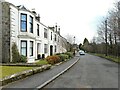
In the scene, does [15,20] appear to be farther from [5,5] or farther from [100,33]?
[100,33]

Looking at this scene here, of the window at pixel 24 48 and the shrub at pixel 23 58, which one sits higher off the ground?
the window at pixel 24 48

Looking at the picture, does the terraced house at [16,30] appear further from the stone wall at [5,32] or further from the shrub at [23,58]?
the shrub at [23,58]

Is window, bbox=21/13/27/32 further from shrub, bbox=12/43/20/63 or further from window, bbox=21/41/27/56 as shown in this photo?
shrub, bbox=12/43/20/63

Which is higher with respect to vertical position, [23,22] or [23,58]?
[23,22]

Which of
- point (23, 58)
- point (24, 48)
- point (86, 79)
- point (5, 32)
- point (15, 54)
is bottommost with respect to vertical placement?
point (86, 79)

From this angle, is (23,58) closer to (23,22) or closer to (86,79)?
(23,22)

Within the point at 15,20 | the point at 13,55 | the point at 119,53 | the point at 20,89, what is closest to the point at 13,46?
the point at 13,55

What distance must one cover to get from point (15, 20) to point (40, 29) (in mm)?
11872

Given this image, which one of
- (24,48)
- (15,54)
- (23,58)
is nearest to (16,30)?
(24,48)

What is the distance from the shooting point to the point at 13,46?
81.8 ft

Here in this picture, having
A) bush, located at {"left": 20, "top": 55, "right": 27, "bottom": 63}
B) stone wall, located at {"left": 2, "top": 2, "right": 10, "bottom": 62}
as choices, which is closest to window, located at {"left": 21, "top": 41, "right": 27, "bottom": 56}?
bush, located at {"left": 20, "top": 55, "right": 27, "bottom": 63}

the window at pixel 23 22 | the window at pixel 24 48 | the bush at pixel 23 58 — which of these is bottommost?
the bush at pixel 23 58

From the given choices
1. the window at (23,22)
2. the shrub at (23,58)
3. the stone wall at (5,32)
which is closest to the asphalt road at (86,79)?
the shrub at (23,58)

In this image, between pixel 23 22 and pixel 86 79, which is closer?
pixel 86 79
